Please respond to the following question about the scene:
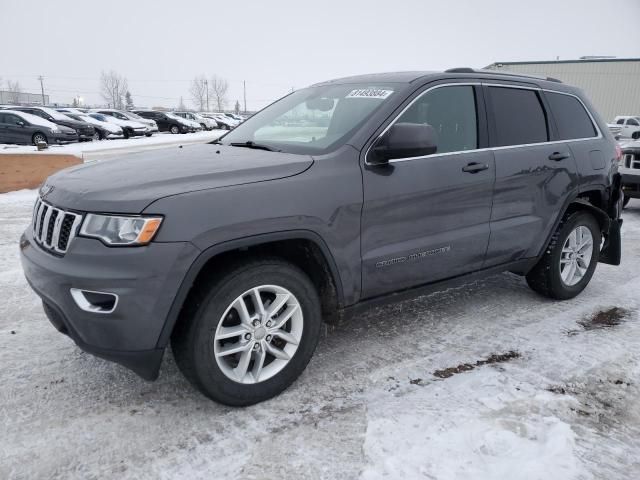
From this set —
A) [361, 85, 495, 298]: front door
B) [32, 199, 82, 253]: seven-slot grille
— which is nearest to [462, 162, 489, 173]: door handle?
[361, 85, 495, 298]: front door

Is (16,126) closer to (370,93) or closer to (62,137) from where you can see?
(62,137)

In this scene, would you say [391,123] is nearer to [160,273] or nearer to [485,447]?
[160,273]

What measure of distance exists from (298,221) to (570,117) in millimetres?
2913

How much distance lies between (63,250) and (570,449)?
2.55 m

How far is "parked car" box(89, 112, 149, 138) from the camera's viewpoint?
2520 centimetres

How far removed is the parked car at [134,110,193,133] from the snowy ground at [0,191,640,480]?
2980 centimetres

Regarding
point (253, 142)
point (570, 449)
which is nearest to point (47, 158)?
point (253, 142)

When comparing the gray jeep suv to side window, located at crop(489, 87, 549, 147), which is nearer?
the gray jeep suv

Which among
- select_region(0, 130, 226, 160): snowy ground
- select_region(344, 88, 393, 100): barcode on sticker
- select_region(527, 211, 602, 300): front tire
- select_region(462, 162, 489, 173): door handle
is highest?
select_region(344, 88, 393, 100): barcode on sticker

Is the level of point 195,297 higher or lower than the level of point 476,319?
higher

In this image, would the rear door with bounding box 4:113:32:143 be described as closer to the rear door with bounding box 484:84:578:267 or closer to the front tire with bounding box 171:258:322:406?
the rear door with bounding box 484:84:578:267

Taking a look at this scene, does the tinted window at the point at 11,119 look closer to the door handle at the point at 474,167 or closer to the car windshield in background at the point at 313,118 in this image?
the car windshield in background at the point at 313,118

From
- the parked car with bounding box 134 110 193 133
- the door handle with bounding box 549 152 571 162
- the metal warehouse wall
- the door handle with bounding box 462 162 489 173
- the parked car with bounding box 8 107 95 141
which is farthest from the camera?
the metal warehouse wall

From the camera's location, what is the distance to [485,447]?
2373 millimetres
